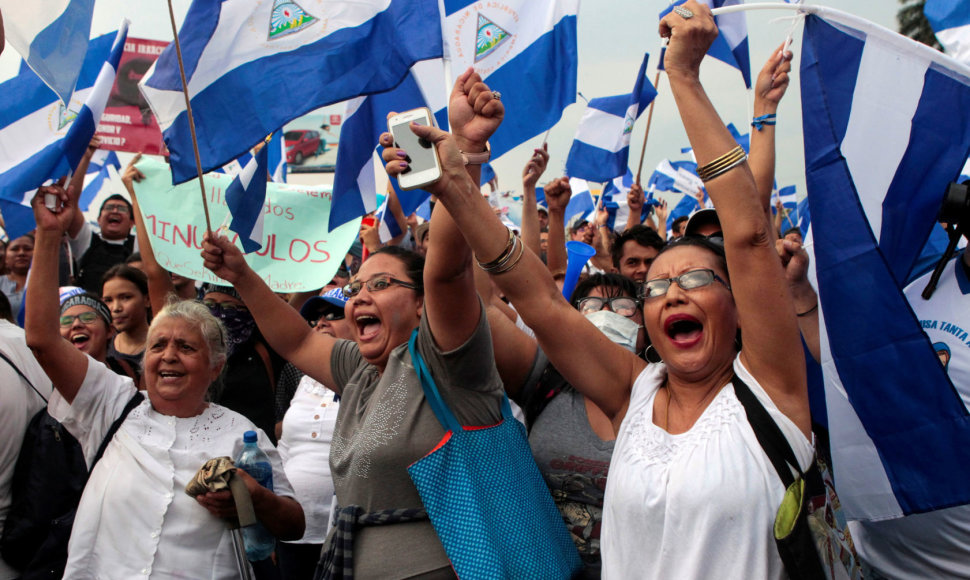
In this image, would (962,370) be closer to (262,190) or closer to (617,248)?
(617,248)

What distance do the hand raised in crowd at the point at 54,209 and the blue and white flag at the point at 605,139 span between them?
3875mm

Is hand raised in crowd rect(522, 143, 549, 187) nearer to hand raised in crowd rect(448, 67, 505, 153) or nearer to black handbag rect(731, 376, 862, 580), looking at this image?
hand raised in crowd rect(448, 67, 505, 153)

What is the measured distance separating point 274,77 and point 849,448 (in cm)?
278

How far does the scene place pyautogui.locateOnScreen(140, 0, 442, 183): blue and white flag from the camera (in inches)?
139

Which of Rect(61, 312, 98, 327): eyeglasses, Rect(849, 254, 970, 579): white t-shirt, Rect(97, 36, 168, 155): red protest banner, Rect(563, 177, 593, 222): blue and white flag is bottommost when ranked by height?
Rect(849, 254, 970, 579): white t-shirt

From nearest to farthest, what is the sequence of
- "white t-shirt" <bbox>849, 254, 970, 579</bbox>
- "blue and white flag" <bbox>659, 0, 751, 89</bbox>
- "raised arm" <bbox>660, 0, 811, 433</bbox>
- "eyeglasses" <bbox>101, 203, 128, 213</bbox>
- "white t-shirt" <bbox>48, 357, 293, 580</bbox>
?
1. "raised arm" <bbox>660, 0, 811, 433</bbox>
2. "white t-shirt" <bbox>849, 254, 970, 579</bbox>
3. "white t-shirt" <bbox>48, 357, 293, 580</bbox>
4. "blue and white flag" <bbox>659, 0, 751, 89</bbox>
5. "eyeglasses" <bbox>101, 203, 128, 213</bbox>

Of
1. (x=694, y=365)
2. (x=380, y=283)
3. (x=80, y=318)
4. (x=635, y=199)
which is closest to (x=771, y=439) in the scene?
(x=694, y=365)

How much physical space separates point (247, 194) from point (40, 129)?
42.9 inches

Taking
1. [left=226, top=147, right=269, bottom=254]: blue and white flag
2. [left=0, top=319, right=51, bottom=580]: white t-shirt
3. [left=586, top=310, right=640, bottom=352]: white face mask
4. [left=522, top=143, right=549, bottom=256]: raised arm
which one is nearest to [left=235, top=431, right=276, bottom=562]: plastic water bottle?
[left=0, top=319, right=51, bottom=580]: white t-shirt

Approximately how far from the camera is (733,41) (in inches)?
193

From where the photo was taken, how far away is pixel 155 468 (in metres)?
2.92

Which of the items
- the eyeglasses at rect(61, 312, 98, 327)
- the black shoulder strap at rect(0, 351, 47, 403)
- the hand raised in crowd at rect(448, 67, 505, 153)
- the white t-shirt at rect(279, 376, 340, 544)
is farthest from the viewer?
the eyeglasses at rect(61, 312, 98, 327)

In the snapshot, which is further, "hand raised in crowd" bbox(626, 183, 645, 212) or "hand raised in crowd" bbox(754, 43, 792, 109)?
"hand raised in crowd" bbox(626, 183, 645, 212)

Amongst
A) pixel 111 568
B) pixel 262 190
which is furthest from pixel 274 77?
pixel 111 568
